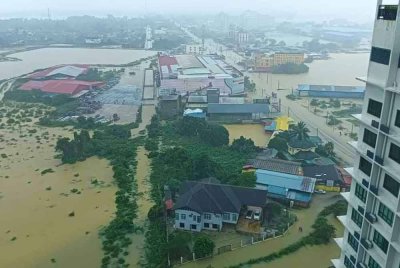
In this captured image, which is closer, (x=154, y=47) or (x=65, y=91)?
(x=65, y=91)

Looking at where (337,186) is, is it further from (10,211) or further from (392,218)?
(10,211)

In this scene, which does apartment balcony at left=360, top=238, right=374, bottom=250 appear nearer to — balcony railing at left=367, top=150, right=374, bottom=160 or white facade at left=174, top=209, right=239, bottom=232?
balcony railing at left=367, top=150, right=374, bottom=160

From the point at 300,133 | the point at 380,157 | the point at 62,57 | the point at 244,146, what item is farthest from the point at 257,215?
the point at 62,57

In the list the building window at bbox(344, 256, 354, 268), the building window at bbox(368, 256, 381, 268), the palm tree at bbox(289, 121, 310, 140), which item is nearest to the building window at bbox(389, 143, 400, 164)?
the building window at bbox(368, 256, 381, 268)

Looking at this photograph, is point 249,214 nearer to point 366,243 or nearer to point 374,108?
point 366,243

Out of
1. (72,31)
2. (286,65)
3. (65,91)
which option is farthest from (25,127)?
(72,31)

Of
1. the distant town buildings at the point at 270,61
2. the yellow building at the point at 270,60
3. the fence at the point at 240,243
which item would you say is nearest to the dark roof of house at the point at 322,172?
the fence at the point at 240,243
